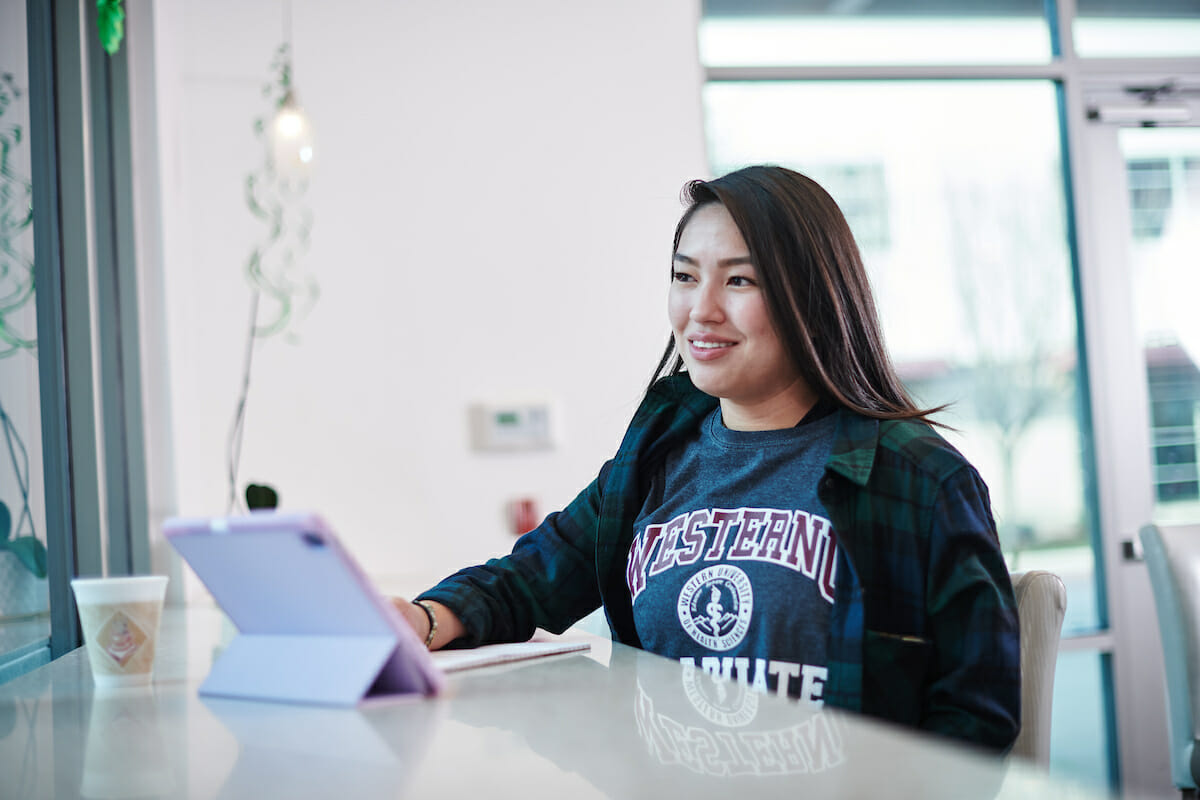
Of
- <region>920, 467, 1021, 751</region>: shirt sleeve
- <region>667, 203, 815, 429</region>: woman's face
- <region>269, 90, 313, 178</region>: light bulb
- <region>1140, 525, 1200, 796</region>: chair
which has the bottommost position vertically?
<region>1140, 525, 1200, 796</region>: chair

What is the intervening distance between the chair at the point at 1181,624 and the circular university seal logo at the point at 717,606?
117 cm

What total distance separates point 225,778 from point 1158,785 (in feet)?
10.7

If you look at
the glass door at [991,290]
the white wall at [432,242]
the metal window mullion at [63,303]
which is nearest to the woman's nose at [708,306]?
the metal window mullion at [63,303]

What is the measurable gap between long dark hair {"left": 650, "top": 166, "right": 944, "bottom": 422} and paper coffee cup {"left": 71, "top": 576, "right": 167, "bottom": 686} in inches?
31.1

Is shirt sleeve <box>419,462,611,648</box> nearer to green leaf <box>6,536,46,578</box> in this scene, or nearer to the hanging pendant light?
green leaf <box>6,536,46,578</box>

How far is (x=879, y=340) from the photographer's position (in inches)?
56.5

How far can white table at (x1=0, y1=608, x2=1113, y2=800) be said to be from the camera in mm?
532

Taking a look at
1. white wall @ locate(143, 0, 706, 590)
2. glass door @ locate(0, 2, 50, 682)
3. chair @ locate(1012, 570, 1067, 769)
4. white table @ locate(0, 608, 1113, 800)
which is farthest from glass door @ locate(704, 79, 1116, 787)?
white table @ locate(0, 608, 1113, 800)

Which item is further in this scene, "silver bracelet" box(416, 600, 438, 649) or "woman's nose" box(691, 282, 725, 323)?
"woman's nose" box(691, 282, 725, 323)

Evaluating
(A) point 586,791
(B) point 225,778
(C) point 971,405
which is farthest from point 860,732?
(C) point 971,405

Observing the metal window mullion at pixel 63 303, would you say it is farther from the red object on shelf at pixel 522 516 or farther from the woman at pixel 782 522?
the red object on shelf at pixel 522 516

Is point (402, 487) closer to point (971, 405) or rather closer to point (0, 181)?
point (0, 181)

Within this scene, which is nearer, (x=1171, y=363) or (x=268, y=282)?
(x=268, y=282)

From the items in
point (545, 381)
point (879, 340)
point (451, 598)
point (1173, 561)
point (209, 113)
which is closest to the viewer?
point (451, 598)
